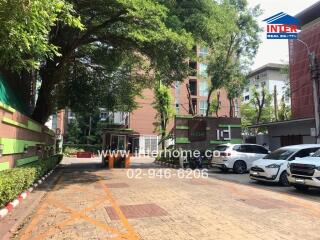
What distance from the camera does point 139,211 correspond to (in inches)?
348

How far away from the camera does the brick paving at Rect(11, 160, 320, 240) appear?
21.9ft

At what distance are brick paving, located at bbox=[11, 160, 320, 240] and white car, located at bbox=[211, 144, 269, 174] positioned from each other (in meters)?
7.35

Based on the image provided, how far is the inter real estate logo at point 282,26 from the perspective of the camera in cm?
2230

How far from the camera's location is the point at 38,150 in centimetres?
1897

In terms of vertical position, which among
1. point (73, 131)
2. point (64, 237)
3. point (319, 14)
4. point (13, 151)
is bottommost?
point (64, 237)

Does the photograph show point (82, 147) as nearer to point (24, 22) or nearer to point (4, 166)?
point (4, 166)

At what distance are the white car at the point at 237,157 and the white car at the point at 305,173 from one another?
6.91 metres

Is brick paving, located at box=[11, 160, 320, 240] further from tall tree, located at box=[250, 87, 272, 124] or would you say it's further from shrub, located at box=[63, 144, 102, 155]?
shrub, located at box=[63, 144, 102, 155]

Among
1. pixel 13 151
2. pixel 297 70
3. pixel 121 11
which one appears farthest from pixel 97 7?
pixel 297 70

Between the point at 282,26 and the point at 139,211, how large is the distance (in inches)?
765

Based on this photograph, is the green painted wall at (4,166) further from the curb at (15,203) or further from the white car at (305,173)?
the white car at (305,173)

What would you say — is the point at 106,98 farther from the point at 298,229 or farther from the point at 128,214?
the point at 298,229

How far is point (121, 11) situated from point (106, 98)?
1208 centimetres

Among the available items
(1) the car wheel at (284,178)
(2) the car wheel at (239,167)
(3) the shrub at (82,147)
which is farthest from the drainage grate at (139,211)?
(3) the shrub at (82,147)
